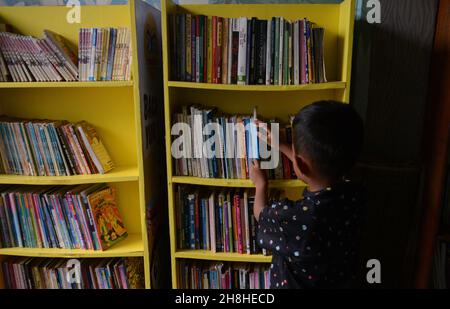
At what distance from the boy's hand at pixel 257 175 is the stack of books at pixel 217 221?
5.0 inches

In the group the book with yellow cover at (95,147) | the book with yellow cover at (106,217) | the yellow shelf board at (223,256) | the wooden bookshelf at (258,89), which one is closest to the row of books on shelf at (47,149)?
the book with yellow cover at (95,147)

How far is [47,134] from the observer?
1.44 meters

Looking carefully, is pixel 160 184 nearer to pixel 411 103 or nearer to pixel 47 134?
pixel 47 134

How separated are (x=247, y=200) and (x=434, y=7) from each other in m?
1.08

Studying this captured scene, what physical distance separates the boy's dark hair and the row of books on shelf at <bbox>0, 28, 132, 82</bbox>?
728mm

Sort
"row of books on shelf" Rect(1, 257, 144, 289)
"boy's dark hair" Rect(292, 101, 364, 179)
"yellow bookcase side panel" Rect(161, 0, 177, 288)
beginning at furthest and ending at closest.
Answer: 1. "row of books on shelf" Rect(1, 257, 144, 289)
2. "yellow bookcase side panel" Rect(161, 0, 177, 288)
3. "boy's dark hair" Rect(292, 101, 364, 179)

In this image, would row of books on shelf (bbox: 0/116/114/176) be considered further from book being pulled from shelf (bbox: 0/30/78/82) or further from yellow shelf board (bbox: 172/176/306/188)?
yellow shelf board (bbox: 172/176/306/188)

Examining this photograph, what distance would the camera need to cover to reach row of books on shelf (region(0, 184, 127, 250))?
150 cm

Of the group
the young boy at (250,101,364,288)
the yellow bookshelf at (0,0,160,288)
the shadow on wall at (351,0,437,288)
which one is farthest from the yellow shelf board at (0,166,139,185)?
the shadow on wall at (351,0,437,288)

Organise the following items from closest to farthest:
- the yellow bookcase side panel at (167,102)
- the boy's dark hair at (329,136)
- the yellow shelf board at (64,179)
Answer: the boy's dark hair at (329,136) → the yellow bookcase side panel at (167,102) → the yellow shelf board at (64,179)

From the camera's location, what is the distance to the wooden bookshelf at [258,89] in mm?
1314

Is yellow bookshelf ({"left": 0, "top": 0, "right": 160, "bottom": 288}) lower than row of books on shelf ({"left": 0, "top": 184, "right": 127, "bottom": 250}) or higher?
higher

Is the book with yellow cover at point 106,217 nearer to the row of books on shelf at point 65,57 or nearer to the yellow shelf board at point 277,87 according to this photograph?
the row of books on shelf at point 65,57
